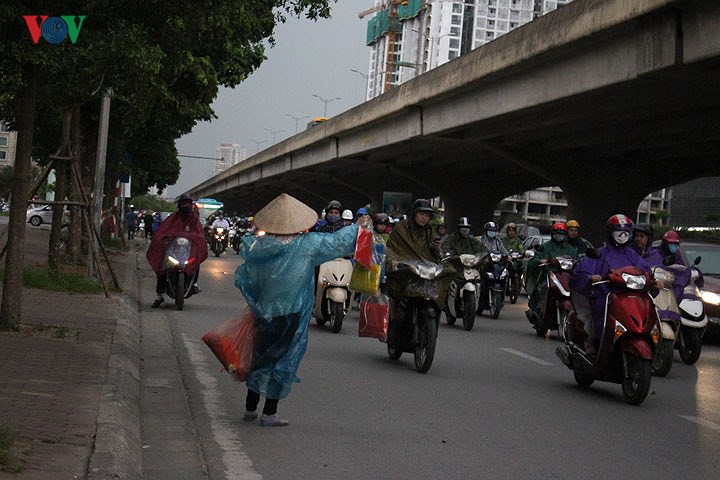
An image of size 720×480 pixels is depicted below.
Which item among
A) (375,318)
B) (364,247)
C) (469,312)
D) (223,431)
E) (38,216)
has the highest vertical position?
(38,216)

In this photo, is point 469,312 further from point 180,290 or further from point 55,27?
point 55,27

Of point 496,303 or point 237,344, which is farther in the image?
point 496,303

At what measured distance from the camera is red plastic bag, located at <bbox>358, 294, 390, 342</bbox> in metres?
11.4

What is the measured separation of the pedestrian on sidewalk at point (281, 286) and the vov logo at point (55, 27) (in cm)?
359

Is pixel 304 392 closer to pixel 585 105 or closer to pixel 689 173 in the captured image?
pixel 585 105

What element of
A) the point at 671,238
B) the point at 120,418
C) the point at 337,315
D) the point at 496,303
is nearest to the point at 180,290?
the point at 337,315

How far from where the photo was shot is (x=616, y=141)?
33.3 meters

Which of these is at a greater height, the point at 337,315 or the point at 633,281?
the point at 633,281

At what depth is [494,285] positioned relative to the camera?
20.4 m

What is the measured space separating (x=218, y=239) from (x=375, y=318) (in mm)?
29952

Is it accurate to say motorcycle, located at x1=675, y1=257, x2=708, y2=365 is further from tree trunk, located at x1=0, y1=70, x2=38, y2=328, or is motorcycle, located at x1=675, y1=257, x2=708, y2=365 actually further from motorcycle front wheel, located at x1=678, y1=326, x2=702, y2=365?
tree trunk, located at x1=0, y1=70, x2=38, y2=328

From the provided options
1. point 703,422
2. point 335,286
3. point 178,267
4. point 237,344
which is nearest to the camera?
point 237,344

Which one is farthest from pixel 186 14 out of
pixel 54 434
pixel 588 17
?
pixel 588 17

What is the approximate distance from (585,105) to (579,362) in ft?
56.6
